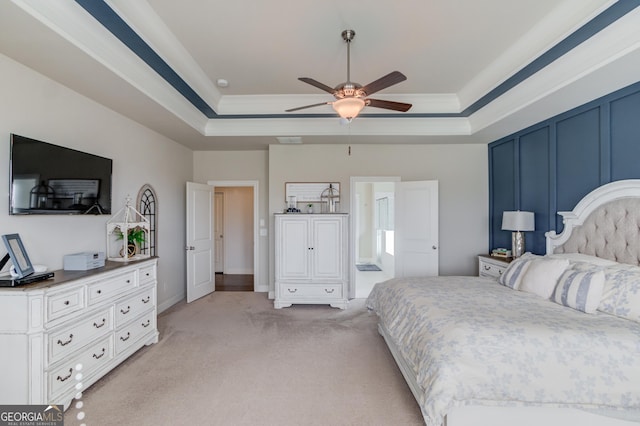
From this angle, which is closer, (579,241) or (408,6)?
(408,6)

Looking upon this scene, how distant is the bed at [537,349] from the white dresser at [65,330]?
95.8 inches

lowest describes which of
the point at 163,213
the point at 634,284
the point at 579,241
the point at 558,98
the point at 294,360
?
the point at 294,360

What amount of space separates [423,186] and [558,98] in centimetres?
205

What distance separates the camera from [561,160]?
11.6ft

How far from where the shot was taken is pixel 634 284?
221 cm

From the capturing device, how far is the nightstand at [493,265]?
402cm

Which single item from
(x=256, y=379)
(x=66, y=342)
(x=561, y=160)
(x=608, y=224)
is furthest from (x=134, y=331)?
(x=561, y=160)

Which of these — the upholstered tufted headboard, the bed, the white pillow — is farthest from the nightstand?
the bed

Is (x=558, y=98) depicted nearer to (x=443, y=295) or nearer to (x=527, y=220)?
(x=527, y=220)

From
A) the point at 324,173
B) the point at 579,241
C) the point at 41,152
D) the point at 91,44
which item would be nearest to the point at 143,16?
the point at 91,44

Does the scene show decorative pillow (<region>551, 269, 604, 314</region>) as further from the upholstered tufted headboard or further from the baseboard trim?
the baseboard trim

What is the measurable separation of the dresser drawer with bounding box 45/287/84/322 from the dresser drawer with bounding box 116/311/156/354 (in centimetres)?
59

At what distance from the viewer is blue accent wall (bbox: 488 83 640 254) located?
112 inches

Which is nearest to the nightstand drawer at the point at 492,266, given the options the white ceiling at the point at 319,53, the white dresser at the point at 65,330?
the white ceiling at the point at 319,53
